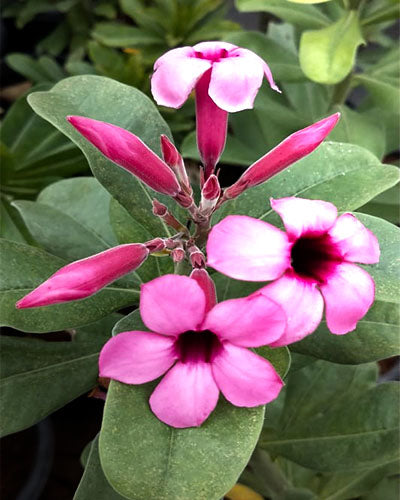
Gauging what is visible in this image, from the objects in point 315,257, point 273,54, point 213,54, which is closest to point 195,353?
point 315,257

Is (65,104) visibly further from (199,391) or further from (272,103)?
(272,103)

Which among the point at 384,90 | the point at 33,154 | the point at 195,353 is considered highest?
the point at 195,353

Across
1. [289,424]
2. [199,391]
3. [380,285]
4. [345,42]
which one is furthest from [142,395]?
[345,42]

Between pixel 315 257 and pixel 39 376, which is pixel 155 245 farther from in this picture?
pixel 39 376

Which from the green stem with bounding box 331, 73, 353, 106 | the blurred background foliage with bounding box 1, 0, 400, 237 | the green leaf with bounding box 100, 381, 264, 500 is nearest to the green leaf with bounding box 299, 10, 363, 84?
the blurred background foliage with bounding box 1, 0, 400, 237

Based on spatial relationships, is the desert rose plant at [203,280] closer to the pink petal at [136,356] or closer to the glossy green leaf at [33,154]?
the pink petal at [136,356]

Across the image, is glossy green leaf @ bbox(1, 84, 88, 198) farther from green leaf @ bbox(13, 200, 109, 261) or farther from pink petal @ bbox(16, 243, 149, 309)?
pink petal @ bbox(16, 243, 149, 309)
